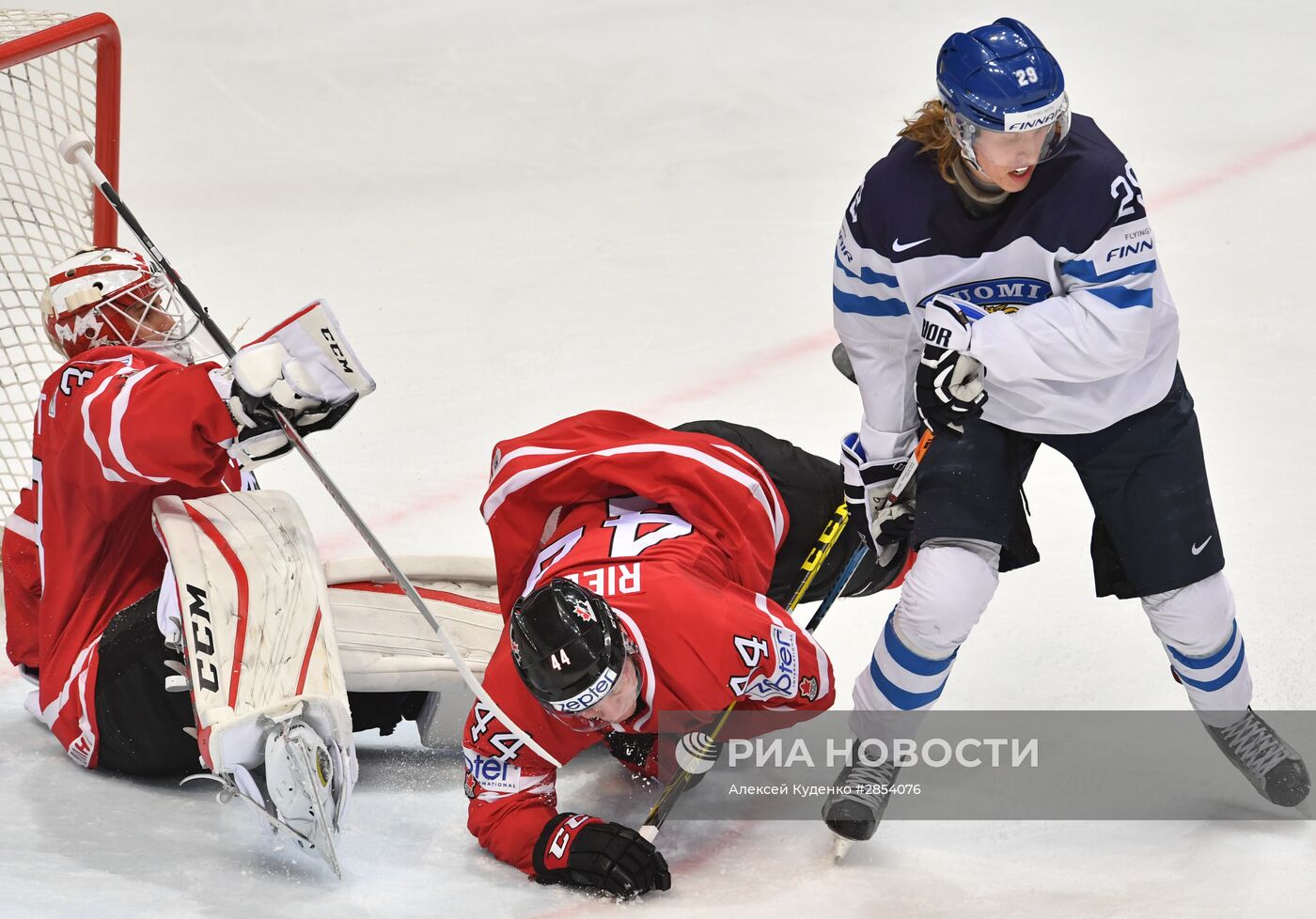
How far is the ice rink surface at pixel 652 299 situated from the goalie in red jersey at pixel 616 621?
87 mm

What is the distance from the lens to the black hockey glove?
227cm

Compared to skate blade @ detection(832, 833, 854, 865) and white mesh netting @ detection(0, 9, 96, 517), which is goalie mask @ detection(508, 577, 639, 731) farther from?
white mesh netting @ detection(0, 9, 96, 517)

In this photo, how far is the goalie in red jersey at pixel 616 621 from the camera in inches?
88.5

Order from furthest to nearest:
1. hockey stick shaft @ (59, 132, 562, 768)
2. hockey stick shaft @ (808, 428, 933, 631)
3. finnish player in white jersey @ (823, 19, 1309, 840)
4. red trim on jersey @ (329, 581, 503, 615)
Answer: red trim on jersey @ (329, 581, 503, 615) → hockey stick shaft @ (808, 428, 933, 631) → hockey stick shaft @ (59, 132, 562, 768) → finnish player in white jersey @ (823, 19, 1309, 840)

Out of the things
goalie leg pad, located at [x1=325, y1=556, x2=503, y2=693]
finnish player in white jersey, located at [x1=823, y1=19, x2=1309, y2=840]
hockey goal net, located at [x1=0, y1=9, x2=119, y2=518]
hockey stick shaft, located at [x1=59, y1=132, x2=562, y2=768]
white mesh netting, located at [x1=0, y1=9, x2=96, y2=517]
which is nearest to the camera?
finnish player in white jersey, located at [x1=823, y1=19, x2=1309, y2=840]

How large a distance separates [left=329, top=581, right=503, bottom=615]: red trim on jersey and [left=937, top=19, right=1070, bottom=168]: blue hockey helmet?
1.18m

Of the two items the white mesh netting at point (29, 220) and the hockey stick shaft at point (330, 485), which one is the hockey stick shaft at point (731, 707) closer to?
the hockey stick shaft at point (330, 485)

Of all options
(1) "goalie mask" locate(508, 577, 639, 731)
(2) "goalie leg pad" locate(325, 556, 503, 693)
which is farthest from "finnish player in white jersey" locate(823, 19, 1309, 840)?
(2) "goalie leg pad" locate(325, 556, 503, 693)

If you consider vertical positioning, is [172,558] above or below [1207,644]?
above

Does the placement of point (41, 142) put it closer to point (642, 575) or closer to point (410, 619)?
point (410, 619)

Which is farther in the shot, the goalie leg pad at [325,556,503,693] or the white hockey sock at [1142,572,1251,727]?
the goalie leg pad at [325,556,503,693]

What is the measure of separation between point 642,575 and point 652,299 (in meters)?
2.49

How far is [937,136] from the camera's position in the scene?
2.39 metres

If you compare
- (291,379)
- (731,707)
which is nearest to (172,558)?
(291,379)
